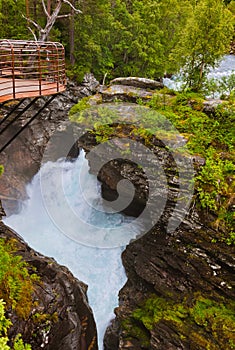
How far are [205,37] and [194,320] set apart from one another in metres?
11.5

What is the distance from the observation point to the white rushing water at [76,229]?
1092 cm

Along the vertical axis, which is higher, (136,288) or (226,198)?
(226,198)

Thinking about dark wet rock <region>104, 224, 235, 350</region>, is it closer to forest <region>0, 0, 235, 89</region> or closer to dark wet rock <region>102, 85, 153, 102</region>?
dark wet rock <region>102, 85, 153, 102</region>

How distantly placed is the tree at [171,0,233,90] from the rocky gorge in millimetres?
3066

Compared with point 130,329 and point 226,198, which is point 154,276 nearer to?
point 130,329

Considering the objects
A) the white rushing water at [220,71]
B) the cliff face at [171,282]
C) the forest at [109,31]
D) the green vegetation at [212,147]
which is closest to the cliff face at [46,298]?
the cliff face at [171,282]

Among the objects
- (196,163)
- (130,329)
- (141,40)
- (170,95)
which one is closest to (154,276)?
(130,329)

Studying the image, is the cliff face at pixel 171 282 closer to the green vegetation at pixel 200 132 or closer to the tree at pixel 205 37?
the green vegetation at pixel 200 132

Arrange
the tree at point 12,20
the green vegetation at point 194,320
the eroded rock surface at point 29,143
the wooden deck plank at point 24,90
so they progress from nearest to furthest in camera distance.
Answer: the wooden deck plank at point 24,90 → the green vegetation at point 194,320 → the eroded rock surface at point 29,143 → the tree at point 12,20

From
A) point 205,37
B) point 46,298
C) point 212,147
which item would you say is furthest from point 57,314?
point 205,37

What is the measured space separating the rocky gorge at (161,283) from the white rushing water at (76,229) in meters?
0.61

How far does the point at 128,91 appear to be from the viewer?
1434 centimetres

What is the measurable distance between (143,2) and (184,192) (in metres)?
20.1

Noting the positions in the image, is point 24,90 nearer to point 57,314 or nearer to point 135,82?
point 57,314
